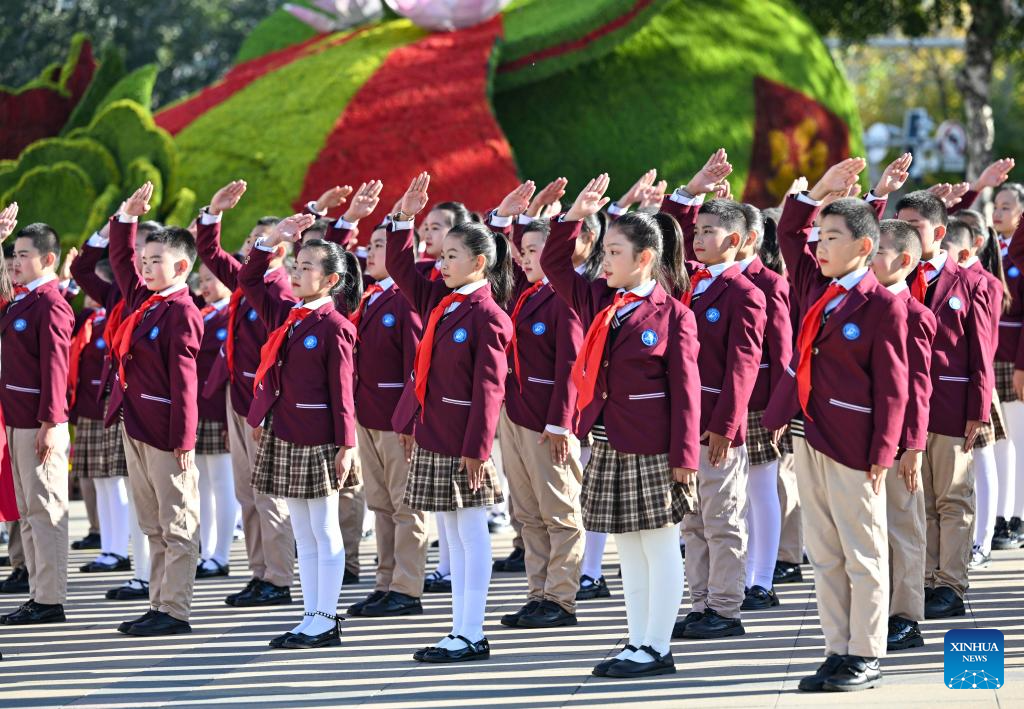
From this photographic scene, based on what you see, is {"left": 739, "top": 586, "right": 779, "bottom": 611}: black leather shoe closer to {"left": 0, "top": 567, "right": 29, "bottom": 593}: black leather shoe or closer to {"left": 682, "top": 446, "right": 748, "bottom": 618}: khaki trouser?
{"left": 682, "top": 446, "right": 748, "bottom": 618}: khaki trouser

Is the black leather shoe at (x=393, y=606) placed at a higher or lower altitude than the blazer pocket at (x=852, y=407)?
lower

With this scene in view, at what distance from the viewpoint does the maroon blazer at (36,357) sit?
6.96m

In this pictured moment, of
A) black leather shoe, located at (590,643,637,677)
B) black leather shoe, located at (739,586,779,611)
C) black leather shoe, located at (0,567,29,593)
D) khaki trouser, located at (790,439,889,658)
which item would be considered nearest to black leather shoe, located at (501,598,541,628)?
black leather shoe, located at (739,586,779,611)

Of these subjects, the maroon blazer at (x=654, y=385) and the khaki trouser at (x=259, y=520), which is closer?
the maroon blazer at (x=654, y=385)

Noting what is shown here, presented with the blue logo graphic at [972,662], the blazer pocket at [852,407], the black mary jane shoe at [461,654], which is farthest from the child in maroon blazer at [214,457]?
the blue logo graphic at [972,662]

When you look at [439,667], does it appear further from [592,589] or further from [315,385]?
[592,589]

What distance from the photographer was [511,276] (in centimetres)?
647

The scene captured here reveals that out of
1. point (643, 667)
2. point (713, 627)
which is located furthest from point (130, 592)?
point (643, 667)

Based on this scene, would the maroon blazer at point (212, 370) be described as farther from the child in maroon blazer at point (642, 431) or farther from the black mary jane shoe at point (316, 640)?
the child in maroon blazer at point (642, 431)

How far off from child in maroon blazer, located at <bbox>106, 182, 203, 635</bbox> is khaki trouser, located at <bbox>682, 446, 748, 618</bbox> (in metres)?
2.30

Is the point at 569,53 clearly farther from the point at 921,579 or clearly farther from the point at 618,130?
the point at 921,579

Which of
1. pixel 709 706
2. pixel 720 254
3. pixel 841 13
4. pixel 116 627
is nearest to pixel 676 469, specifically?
pixel 709 706

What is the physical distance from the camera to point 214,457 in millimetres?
8398

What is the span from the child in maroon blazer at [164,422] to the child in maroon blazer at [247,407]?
52 centimetres
